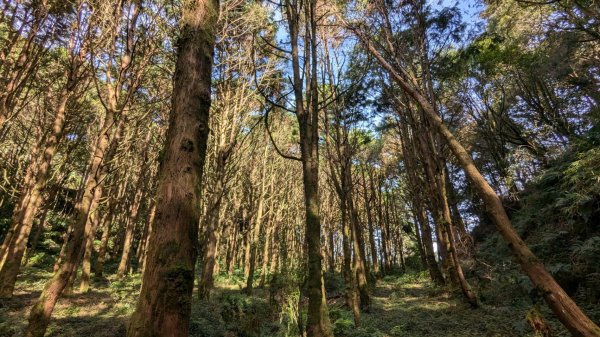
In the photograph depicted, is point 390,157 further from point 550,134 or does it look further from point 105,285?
point 105,285

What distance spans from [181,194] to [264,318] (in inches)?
290

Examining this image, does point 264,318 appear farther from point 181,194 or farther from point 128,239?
point 128,239

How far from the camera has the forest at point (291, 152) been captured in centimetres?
262

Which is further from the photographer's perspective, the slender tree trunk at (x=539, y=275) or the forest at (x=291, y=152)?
the slender tree trunk at (x=539, y=275)

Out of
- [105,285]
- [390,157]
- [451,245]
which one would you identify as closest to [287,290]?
[451,245]

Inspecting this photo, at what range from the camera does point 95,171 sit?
5605 mm

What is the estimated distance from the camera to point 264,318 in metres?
8.31

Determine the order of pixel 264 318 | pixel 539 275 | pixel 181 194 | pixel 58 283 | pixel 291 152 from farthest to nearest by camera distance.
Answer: pixel 291 152 < pixel 264 318 < pixel 58 283 < pixel 539 275 < pixel 181 194

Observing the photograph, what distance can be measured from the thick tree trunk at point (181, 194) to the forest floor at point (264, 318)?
2732mm

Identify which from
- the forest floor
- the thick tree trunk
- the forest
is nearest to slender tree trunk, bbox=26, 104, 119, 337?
the forest

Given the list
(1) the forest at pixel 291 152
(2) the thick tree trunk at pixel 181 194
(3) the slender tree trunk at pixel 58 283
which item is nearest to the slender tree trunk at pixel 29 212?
(1) the forest at pixel 291 152

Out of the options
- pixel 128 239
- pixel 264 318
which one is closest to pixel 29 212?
pixel 128 239

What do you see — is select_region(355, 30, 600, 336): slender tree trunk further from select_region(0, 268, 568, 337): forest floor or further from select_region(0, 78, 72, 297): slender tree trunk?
select_region(0, 78, 72, 297): slender tree trunk

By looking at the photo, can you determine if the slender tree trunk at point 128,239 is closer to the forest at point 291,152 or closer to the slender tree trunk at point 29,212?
the forest at point 291,152
